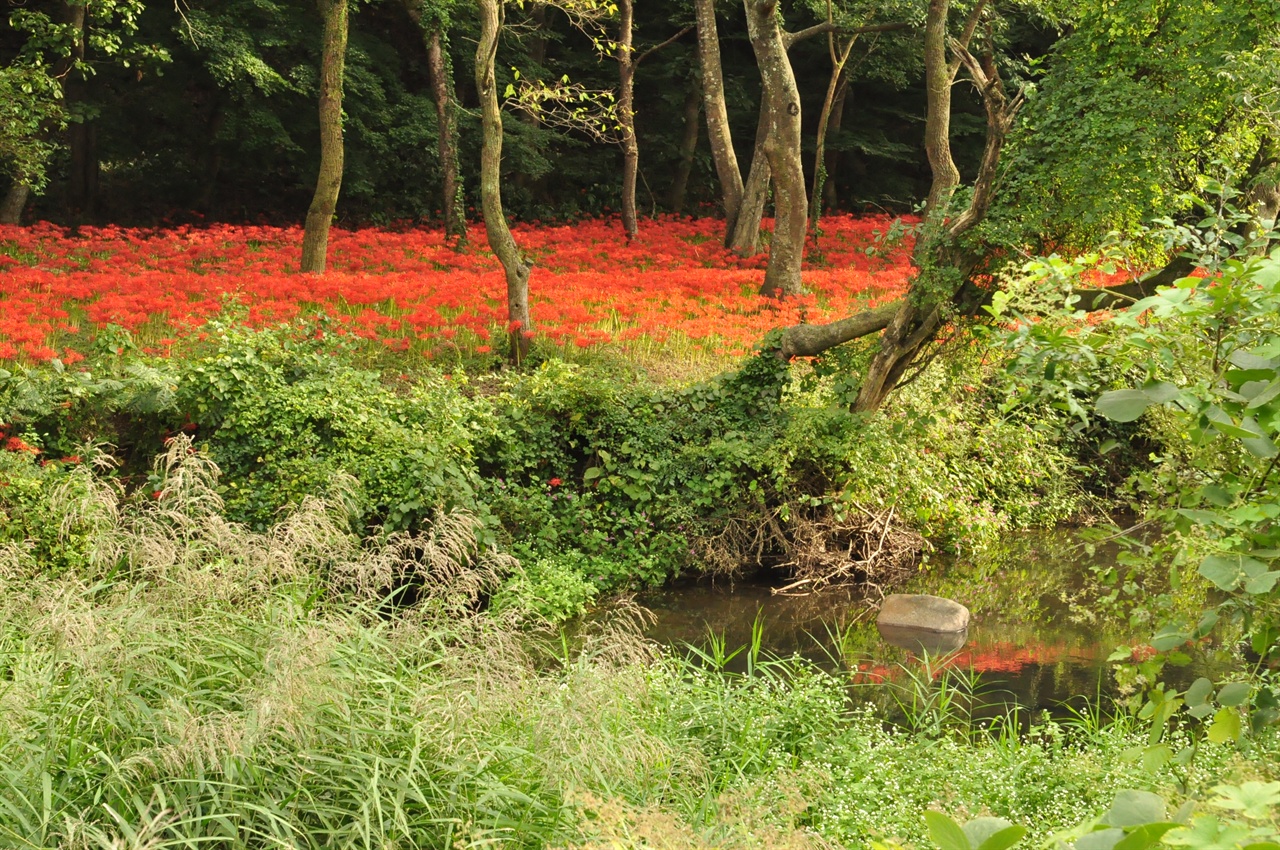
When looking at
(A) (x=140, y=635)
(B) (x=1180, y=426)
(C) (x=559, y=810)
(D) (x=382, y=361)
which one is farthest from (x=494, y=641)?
(D) (x=382, y=361)

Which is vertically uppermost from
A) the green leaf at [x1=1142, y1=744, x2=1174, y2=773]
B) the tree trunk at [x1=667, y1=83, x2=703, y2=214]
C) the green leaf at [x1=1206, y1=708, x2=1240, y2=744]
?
the tree trunk at [x1=667, y1=83, x2=703, y2=214]

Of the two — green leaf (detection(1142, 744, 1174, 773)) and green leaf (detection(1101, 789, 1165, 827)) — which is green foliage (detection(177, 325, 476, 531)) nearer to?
green leaf (detection(1142, 744, 1174, 773))

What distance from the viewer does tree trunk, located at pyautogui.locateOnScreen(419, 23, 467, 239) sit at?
54.4 feet

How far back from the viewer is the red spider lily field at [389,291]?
33.3ft

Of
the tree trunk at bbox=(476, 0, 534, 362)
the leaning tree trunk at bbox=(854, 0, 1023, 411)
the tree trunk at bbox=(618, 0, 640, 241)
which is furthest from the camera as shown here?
the tree trunk at bbox=(618, 0, 640, 241)

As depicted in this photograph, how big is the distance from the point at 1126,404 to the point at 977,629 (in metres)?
7.10

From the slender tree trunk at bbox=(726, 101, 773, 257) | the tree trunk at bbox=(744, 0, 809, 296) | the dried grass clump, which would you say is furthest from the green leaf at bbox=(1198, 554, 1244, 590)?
the slender tree trunk at bbox=(726, 101, 773, 257)

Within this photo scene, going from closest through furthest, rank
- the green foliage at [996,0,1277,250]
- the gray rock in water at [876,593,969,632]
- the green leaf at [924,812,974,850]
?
the green leaf at [924,812,974,850] < the green foliage at [996,0,1277,250] < the gray rock in water at [876,593,969,632]

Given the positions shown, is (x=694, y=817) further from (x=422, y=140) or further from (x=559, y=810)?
(x=422, y=140)

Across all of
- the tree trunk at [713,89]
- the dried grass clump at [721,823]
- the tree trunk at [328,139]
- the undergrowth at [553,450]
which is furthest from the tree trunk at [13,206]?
the dried grass clump at [721,823]

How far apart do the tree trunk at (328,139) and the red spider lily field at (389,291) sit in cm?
50

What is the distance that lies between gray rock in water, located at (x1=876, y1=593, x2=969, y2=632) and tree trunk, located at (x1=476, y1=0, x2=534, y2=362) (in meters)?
4.25

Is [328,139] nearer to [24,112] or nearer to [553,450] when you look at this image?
[24,112]

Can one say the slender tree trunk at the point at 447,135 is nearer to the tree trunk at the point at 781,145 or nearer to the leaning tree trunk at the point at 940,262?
the tree trunk at the point at 781,145
